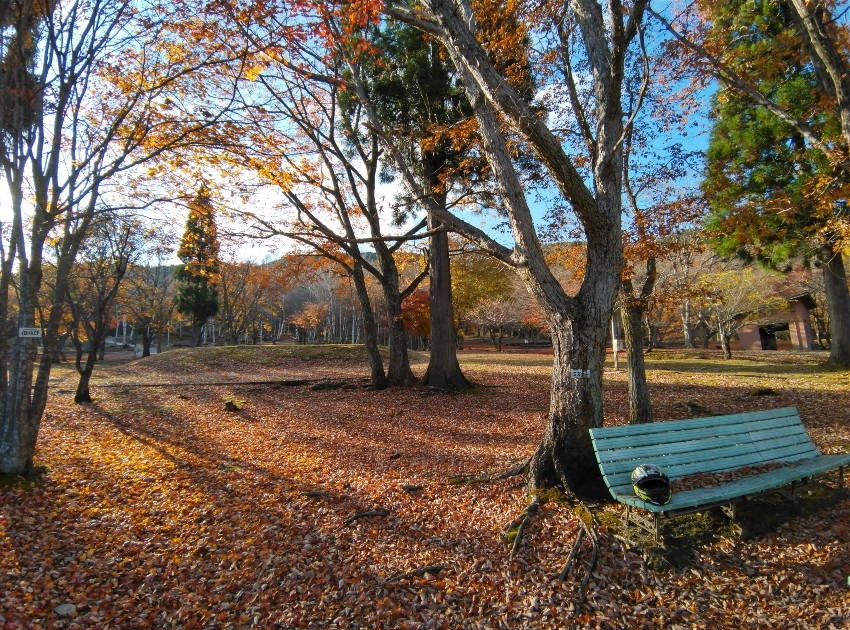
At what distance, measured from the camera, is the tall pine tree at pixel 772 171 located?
8188 millimetres

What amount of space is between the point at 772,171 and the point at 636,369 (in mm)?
9190

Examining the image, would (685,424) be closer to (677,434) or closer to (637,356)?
(677,434)

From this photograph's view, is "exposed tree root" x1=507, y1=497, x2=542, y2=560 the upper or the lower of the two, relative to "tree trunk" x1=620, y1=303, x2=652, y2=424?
lower

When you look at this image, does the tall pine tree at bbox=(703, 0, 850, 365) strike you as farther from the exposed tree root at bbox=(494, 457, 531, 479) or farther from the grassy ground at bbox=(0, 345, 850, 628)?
the exposed tree root at bbox=(494, 457, 531, 479)

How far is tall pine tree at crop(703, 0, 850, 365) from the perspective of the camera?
322 inches

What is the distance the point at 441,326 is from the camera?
12438mm

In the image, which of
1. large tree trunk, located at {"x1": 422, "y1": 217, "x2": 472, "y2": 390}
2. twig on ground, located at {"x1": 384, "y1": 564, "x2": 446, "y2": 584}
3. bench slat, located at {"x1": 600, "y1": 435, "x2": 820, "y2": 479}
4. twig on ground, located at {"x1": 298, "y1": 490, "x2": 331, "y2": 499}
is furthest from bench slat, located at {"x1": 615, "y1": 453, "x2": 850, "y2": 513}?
large tree trunk, located at {"x1": 422, "y1": 217, "x2": 472, "y2": 390}

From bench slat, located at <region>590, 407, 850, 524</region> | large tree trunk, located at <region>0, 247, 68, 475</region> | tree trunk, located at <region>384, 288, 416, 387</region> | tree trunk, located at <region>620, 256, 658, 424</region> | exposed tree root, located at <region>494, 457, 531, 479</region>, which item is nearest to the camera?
bench slat, located at <region>590, 407, 850, 524</region>

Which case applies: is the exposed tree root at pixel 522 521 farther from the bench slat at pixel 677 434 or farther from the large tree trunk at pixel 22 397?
the large tree trunk at pixel 22 397

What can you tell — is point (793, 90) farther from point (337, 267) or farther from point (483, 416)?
point (337, 267)

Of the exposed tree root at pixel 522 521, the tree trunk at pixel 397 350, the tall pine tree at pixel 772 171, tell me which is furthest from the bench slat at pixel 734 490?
the tree trunk at pixel 397 350

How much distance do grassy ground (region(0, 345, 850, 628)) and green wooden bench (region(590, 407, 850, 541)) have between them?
0.92 feet

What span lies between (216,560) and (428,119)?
401 inches

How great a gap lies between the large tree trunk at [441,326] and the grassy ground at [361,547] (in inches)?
188
